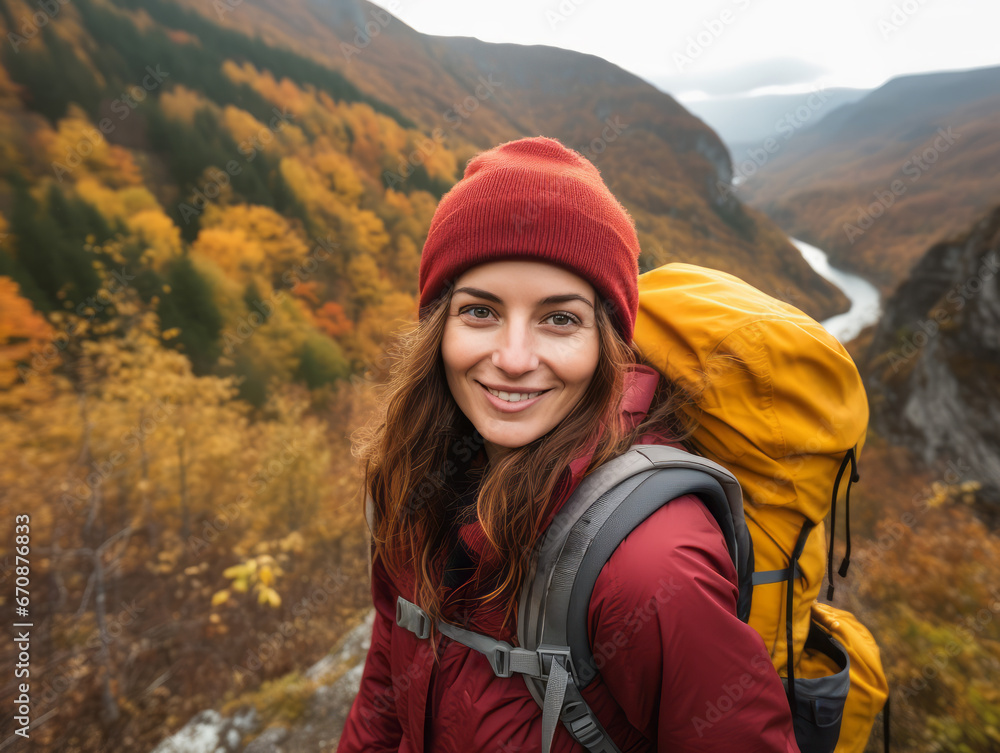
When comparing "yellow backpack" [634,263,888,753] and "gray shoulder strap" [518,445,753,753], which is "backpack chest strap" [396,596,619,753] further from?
"yellow backpack" [634,263,888,753]

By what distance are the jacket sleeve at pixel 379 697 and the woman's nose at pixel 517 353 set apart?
874 mm

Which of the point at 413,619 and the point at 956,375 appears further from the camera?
the point at 956,375

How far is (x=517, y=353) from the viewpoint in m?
1.19

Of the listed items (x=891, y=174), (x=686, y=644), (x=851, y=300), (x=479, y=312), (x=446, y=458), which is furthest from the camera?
(x=891, y=174)

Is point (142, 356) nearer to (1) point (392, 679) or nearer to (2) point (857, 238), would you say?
(1) point (392, 679)

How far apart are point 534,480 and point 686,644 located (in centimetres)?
47

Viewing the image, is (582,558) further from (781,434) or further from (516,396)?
(781,434)

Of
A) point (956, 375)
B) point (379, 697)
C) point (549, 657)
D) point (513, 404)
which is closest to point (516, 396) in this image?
point (513, 404)

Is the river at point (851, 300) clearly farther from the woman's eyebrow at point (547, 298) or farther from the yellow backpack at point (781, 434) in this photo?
the woman's eyebrow at point (547, 298)

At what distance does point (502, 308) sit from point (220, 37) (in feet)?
39.9

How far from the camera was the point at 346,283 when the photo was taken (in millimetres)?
8328

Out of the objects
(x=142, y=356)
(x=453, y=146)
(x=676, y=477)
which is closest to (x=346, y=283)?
(x=142, y=356)

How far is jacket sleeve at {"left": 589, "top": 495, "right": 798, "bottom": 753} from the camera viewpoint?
3.04ft

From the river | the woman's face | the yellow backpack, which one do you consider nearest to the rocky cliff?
the river
